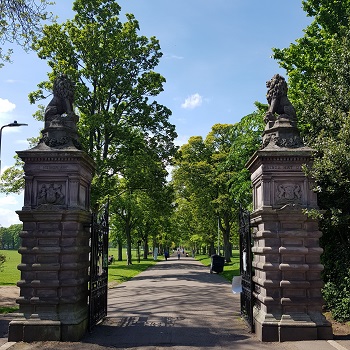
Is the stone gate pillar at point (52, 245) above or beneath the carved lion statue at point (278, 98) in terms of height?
beneath

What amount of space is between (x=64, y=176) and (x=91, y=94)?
18.4 m

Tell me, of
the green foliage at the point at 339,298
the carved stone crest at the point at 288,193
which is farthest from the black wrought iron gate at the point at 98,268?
the green foliage at the point at 339,298

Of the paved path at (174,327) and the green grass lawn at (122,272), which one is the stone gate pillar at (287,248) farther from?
the green grass lawn at (122,272)

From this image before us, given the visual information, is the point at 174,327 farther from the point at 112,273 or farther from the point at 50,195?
the point at 112,273

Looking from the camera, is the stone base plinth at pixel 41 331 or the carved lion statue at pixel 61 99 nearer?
the stone base plinth at pixel 41 331

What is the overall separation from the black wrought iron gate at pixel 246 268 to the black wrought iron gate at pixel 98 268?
3.51m

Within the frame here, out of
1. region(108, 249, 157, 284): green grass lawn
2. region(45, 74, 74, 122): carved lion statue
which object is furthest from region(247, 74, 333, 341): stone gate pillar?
region(108, 249, 157, 284): green grass lawn

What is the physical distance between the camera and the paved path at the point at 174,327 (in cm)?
848

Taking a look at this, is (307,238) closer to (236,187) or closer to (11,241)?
(236,187)

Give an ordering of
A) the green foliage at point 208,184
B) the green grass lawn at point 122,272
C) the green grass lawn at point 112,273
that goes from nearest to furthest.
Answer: the green grass lawn at point 112,273, the green grass lawn at point 122,272, the green foliage at point 208,184

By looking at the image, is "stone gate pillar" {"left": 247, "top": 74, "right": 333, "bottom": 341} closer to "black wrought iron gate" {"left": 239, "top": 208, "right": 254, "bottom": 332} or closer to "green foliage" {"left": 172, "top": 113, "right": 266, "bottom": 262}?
"black wrought iron gate" {"left": 239, "top": 208, "right": 254, "bottom": 332}

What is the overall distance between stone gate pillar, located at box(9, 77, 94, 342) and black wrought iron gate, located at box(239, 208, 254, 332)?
12.5 feet

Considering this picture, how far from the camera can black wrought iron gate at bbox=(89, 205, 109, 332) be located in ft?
32.4

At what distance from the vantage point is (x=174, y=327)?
409 inches
